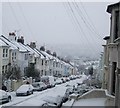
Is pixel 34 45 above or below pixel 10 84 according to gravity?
above

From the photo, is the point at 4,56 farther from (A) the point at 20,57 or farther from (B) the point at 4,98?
(B) the point at 4,98

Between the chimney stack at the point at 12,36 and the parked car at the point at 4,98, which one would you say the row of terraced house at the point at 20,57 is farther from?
the parked car at the point at 4,98

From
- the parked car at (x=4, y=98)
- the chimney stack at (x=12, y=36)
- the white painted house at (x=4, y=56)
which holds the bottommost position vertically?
the parked car at (x=4, y=98)

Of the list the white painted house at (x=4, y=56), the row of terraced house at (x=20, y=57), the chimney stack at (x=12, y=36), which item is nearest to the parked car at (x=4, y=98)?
the row of terraced house at (x=20, y=57)

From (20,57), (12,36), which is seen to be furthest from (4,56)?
(12,36)

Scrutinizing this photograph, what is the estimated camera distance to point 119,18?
12.9 meters

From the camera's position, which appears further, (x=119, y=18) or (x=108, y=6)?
(x=108, y=6)

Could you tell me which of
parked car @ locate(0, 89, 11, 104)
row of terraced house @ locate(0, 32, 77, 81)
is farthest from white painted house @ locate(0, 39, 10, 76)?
parked car @ locate(0, 89, 11, 104)

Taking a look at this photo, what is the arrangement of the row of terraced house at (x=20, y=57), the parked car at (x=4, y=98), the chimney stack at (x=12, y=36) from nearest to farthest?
the parked car at (x=4, y=98), the row of terraced house at (x=20, y=57), the chimney stack at (x=12, y=36)

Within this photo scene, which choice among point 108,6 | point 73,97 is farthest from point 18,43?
point 108,6

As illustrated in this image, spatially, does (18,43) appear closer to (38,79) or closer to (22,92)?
(38,79)

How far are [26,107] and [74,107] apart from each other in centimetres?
216

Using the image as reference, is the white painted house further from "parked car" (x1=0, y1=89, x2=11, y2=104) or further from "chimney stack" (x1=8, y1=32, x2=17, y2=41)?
"parked car" (x1=0, y1=89, x2=11, y2=104)

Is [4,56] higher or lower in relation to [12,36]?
lower
